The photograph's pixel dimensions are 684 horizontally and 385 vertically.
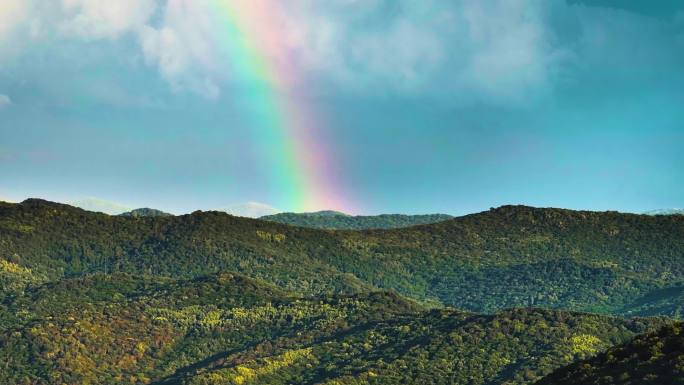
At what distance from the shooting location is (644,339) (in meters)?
148

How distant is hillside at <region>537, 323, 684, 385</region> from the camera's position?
12838 centimetres

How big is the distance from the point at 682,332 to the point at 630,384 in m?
19.2

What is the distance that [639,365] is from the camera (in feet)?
443

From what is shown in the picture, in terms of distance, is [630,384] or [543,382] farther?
[543,382]

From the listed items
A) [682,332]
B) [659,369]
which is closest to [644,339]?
[682,332]

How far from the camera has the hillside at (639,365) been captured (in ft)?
421

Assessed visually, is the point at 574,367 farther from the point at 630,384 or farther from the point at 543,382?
the point at 630,384

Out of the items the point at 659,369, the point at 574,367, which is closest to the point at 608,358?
the point at 574,367

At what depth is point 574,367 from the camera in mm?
149750

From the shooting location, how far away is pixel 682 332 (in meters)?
144

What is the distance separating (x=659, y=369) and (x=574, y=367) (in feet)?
67.3

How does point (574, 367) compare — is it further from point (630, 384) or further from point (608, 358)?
point (630, 384)

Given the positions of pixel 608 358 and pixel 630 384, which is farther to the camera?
pixel 608 358

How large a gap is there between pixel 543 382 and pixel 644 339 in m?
13.3
